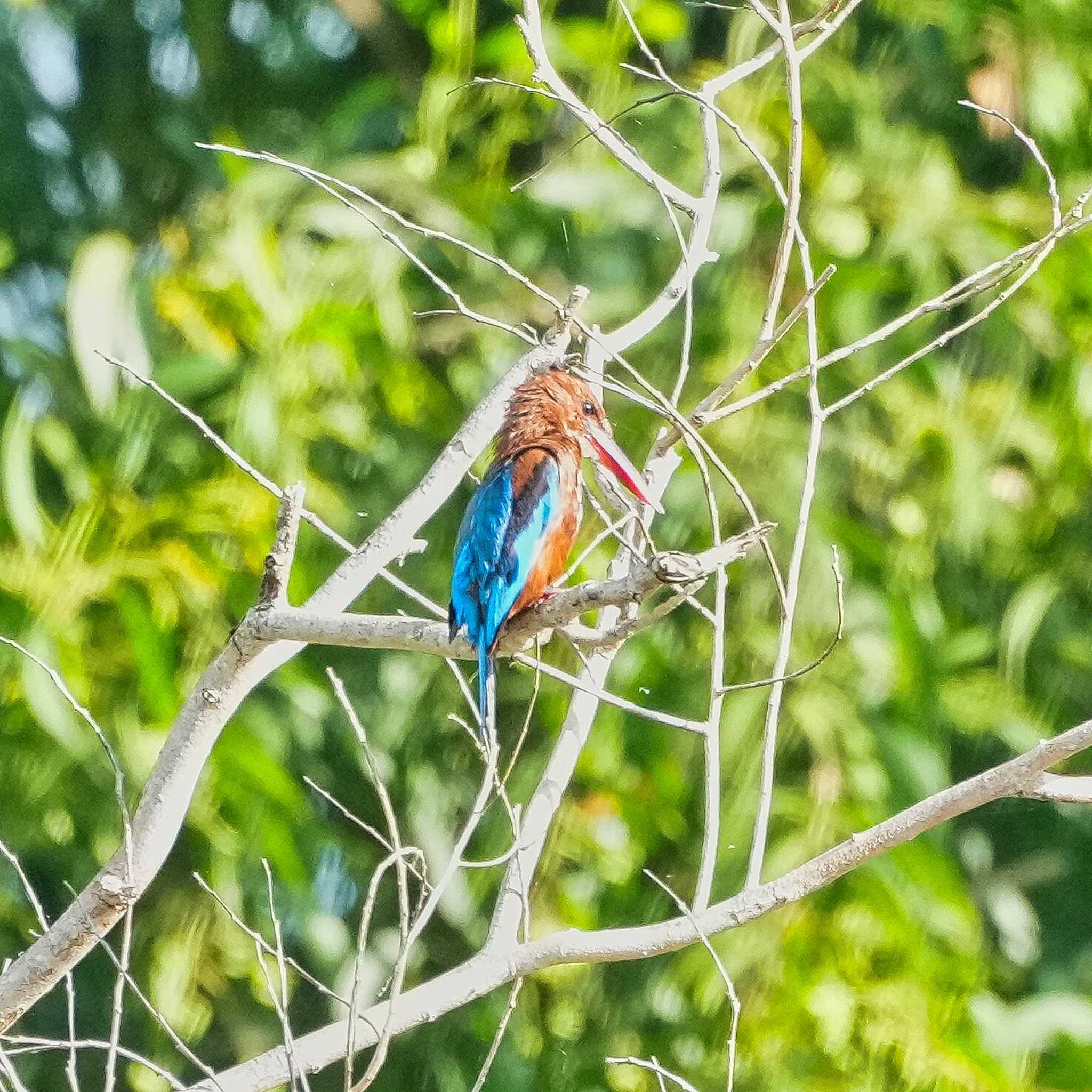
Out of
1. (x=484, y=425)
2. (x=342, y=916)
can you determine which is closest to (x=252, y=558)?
(x=342, y=916)

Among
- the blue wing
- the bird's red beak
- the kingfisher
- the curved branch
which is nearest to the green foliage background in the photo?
the bird's red beak

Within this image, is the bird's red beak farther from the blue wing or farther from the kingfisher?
the blue wing

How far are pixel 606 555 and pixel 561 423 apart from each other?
0.60 m

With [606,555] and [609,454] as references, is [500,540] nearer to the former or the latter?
[609,454]

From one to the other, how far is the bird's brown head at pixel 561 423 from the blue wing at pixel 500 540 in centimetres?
5

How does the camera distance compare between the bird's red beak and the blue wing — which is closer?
the blue wing

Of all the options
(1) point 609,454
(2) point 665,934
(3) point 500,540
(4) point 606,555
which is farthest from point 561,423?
(2) point 665,934

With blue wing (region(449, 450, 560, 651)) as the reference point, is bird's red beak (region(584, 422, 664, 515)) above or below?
below

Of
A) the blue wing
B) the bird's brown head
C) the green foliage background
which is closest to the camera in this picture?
the blue wing

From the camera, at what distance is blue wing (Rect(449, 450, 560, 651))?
2.55m

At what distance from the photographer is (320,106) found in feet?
13.4

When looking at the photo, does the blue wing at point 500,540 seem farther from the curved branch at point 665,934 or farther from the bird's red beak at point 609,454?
the curved branch at point 665,934

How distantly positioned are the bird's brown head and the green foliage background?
0.48 m

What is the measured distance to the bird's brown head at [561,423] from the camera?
9.46 feet
